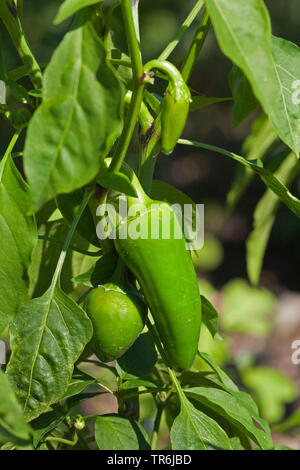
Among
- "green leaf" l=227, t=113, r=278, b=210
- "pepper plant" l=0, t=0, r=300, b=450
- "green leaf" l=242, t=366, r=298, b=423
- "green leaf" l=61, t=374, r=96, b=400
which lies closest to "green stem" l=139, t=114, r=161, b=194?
"pepper plant" l=0, t=0, r=300, b=450

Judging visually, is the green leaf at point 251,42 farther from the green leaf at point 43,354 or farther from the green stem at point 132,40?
the green leaf at point 43,354

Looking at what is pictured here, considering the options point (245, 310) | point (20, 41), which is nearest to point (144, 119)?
point (20, 41)

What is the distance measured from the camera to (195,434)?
652mm

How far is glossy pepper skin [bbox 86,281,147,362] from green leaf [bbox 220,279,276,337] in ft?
5.86

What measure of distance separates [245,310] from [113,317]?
1.94 m

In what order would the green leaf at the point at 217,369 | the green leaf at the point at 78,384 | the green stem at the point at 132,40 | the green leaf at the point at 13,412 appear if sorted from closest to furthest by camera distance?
1. the green leaf at the point at 13,412
2. the green stem at the point at 132,40
3. the green leaf at the point at 78,384
4. the green leaf at the point at 217,369

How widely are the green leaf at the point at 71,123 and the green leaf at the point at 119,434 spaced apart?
12.4 inches

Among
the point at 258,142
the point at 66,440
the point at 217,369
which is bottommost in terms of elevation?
the point at 66,440

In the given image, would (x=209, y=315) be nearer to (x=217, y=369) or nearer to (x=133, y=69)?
(x=217, y=369)

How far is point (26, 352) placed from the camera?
61 cm

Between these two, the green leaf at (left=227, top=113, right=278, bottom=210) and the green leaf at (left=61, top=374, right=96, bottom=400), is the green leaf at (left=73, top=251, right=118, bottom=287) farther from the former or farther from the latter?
the green leaf at (left=227, top=113, right=278, bottom=210)

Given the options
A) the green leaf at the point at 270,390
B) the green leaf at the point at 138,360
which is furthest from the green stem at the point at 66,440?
the green leaf at the point at 270,390

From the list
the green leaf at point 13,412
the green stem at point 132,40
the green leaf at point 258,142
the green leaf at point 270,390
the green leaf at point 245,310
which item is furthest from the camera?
the green leaf at point 245,310

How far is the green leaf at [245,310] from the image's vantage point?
242cm
